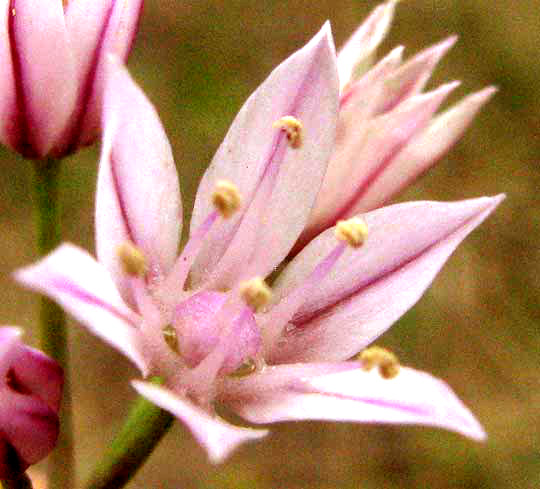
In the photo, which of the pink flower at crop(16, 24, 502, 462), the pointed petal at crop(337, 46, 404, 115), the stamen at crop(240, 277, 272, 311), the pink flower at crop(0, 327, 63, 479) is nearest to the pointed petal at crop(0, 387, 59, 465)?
the pink flower at crop(0, 327, 63, 479)

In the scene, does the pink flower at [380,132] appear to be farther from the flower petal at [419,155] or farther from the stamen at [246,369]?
the stamen at [246,369]

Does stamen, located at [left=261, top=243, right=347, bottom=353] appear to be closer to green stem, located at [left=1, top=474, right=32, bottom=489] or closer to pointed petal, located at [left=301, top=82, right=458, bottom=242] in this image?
pointed petal, located at [left=301, top=82, right=458, bottom=242]

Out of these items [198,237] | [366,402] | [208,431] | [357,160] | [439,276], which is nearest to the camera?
[208,431]

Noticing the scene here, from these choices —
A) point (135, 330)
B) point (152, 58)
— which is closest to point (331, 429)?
point (152, 58)

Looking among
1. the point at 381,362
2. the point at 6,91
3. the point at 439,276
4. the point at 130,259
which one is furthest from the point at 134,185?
the point at 439,276

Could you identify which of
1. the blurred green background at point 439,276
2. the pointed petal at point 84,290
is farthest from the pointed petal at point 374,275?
the blurred green background at point 439,276

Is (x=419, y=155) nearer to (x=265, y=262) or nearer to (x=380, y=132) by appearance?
(x=380, y=132)
